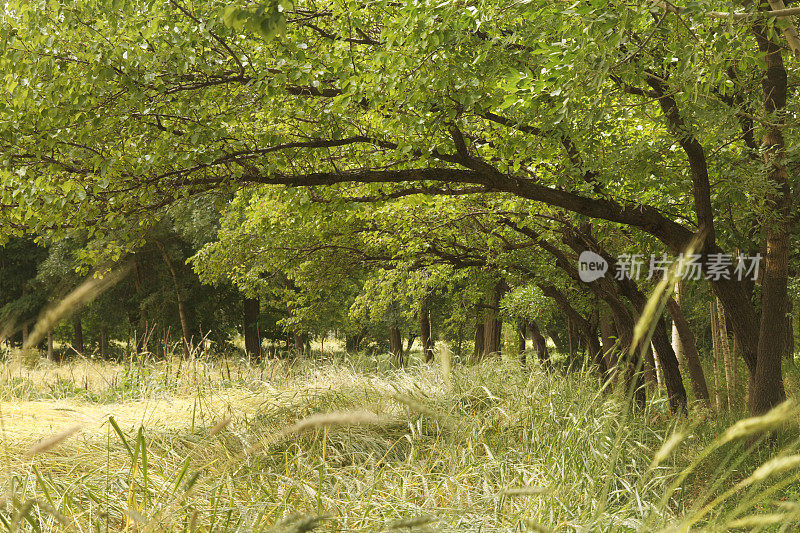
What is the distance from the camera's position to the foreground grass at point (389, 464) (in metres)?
2.69

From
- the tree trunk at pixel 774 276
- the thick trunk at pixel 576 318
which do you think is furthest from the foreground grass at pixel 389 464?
the thick trunk at pixel 576 318

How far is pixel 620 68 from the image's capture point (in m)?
4.55

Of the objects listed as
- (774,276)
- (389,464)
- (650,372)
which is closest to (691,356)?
(650,372)

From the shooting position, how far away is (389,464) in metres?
4.48

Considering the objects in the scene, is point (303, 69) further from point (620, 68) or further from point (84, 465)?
point (84, 465)

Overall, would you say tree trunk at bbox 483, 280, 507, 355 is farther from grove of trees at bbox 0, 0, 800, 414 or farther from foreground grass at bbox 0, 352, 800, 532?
foreground grass at bbox 0, 352, 800, 532

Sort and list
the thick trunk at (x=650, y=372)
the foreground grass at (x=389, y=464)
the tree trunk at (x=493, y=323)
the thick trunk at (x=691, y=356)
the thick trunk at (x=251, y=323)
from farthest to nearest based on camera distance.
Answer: the thick trunk at (x=251, y=323) < the tree trunk at (x=493, y=323) < the thick trunk at (x=691, y=356) < the thick trunk at (x=650, y=372) < the foreground grass at (x=389, y=464)

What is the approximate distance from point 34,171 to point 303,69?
253cm

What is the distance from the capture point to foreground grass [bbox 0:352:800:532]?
8.81ft

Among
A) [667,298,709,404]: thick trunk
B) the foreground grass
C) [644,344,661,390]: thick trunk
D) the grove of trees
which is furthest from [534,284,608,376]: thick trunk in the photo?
the foreground grass

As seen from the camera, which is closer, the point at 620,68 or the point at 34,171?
the point at 620,68

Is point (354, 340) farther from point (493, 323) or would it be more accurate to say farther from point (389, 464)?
point (389, 464)

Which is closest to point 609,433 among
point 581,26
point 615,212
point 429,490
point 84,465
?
point 429,490

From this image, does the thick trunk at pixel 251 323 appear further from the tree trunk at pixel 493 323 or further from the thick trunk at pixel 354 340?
the tree trunk at pixel 493 323
